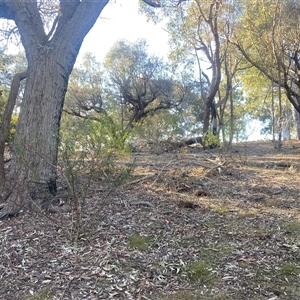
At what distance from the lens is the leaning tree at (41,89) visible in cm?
354

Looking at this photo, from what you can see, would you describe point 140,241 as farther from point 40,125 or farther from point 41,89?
point 41,89

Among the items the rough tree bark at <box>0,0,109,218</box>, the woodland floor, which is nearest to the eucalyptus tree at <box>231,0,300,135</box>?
the woodland floor

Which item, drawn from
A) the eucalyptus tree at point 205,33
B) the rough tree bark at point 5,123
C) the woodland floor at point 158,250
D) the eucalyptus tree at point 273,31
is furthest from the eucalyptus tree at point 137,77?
the woodland floor at point 158,250

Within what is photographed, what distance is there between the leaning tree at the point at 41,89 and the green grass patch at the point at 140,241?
1.23 meters

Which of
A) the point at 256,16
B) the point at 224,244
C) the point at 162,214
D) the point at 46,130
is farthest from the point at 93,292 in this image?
the point at 256,16

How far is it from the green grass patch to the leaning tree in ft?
4.02

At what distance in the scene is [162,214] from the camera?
3.57 metres

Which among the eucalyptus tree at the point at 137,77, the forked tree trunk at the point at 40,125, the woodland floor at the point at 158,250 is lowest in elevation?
the woodland floor at the point at 158,250

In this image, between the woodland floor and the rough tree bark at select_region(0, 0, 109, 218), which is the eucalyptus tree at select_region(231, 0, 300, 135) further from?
the rough tree bark at select_region(0, 0, 109, 218)

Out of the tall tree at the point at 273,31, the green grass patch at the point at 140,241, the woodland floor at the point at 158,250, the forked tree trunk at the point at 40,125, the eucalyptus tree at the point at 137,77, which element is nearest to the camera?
the woodland floor at the point at 158,250

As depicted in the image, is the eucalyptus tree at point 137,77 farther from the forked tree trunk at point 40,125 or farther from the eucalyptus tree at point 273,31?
the forked tree trunk at point 40,125

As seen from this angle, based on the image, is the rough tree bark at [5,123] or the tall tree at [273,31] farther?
the tall tree at [273,31]

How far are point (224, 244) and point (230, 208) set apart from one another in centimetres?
111

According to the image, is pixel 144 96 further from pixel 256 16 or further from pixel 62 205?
pixel 62 205
